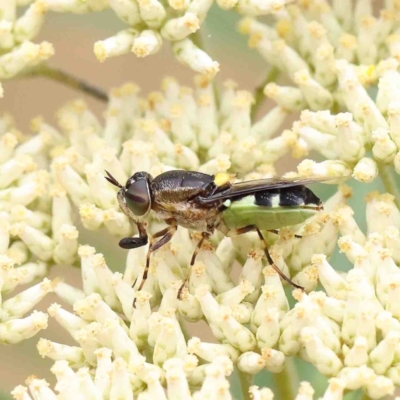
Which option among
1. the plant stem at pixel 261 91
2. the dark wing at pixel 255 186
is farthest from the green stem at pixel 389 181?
the plant stem at pixel 261 91

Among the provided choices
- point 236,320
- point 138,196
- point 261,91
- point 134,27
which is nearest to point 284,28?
point 261,91

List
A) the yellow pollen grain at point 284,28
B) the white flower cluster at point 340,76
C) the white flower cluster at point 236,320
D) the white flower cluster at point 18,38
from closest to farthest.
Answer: the white flower cluster at point 236,320 → the white flower cluster at point 340,76 → the white flower cluster at point 18,38 → the yellow pollen grain at point 284,28

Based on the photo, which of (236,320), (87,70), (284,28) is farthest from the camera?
(87,70)

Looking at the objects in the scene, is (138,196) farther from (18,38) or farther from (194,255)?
(18,38)

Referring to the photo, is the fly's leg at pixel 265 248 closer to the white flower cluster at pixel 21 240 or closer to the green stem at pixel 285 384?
the green stem at pixel 285 384

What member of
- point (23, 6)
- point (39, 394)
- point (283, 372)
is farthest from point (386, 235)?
point (23, 6)

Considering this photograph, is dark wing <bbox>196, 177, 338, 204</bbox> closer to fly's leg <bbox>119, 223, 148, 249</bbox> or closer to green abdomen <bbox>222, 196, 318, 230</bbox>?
green abdomen <bbox>222, 196, 318, 230</bbox>

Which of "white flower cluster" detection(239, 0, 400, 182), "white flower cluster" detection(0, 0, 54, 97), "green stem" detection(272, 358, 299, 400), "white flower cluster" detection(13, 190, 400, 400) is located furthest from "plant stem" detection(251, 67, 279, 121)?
"green stem" detection(272, 358, 299, 400)

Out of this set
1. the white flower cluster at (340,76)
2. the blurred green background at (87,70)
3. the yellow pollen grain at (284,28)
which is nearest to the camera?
the white flower cluster at (340,76)
